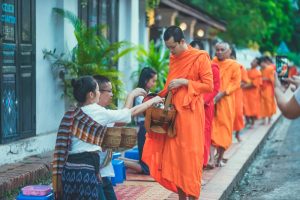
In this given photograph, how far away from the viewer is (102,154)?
5.90m

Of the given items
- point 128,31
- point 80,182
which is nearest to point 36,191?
point 80,182

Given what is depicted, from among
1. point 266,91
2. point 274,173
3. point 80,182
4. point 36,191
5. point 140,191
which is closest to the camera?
point 80,182

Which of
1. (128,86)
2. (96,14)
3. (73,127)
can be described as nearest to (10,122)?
(73,127)

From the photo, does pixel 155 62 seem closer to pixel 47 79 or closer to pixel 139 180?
pixel 47 79

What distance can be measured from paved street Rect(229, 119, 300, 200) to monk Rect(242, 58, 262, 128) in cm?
145

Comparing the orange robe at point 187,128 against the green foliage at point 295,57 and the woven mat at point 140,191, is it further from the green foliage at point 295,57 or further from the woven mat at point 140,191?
the green foliage at point 295,57

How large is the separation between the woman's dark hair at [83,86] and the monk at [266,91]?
14.1 m

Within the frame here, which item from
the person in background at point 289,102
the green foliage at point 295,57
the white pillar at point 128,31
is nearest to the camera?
the person in background at point 289,102

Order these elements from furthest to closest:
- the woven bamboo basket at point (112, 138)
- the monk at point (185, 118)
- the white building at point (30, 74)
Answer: the white building at point (30, 74) < the monk at point (185, 118) < the woven bamboo basket at point (112, 138)

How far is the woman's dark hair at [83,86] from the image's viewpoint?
555 centimetres

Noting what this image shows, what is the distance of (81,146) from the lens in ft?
18.3

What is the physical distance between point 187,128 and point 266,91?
13.1 m

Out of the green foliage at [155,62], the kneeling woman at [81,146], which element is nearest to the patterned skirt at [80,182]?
the kneeling woman at [81,146]

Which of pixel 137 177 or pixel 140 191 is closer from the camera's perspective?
pixel 140 191
